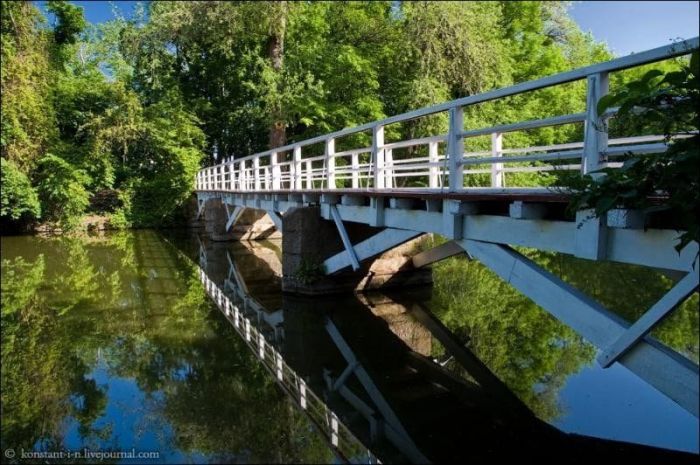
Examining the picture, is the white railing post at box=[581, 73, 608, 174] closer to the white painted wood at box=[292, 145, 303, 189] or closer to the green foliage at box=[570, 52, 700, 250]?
the green foliage at box=[570, 52, 700, 250]

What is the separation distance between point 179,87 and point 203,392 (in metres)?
25.7

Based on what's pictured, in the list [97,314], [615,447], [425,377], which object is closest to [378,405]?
[425,377]

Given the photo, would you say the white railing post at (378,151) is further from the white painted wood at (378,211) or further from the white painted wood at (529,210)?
the white painted wood at (529,210)

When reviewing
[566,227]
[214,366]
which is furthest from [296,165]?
[566,227]

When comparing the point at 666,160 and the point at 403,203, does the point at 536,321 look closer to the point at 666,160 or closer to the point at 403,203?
the point at 403,203

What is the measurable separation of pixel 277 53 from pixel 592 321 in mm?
21808

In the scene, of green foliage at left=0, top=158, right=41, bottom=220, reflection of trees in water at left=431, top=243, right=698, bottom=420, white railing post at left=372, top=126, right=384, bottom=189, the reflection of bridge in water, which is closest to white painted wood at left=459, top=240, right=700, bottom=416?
the reflection of bridge in water

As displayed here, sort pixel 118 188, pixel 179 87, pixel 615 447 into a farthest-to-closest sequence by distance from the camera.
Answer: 1. pixel 179 87
2. pixel 118 188
3. pixel 615 447

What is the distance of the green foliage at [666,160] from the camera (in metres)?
2.49

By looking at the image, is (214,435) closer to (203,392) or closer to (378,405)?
(203,392)

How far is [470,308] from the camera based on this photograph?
9016mm

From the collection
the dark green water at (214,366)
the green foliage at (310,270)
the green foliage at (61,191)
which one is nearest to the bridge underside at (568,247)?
the dark green water at (214,366)

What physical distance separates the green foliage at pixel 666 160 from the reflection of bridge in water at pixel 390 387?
2280 mm

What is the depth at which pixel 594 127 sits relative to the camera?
3.71m
